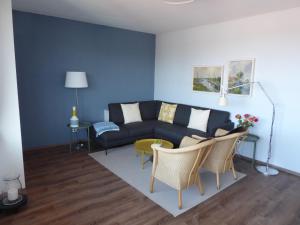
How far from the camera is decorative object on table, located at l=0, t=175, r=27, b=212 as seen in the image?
2.23 metres

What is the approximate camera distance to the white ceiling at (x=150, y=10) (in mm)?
2999

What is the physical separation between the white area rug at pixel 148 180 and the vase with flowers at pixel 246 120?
2.70 ft

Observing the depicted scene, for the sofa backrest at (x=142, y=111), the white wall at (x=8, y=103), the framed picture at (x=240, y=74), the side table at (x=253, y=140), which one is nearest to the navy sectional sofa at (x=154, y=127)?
the sofa backrest at (x=142, y=111)

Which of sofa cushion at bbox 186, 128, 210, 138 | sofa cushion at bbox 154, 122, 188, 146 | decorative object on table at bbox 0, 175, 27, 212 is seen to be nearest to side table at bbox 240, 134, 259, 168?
sofa cushion at bbox 186, 128, 210, 138

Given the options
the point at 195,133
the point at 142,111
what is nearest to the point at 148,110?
the point at 142,111

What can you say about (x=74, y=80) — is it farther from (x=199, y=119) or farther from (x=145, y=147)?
(x=199, y=119)

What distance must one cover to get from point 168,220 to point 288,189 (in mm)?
1838

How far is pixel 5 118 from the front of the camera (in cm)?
244

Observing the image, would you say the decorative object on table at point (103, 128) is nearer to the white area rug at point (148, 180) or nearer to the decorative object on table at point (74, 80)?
the white area rug at point (148, 180)

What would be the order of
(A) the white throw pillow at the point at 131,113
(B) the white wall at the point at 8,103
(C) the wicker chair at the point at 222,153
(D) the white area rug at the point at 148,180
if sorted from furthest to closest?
(A) the white throw pillow at the point at 131,113
(C) the wicker chair at the point at 222,153
(D) the white area rug at the point at 148,180
(B) the white wall at the point at 8,103

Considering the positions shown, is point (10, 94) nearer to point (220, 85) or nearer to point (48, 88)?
point (48, 88)

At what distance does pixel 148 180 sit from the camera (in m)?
3.02

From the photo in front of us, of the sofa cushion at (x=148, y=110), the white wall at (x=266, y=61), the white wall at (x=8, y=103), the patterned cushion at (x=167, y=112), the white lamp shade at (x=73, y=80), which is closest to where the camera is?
the white wall at (x=8, y=103)

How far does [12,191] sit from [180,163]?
1889mm
